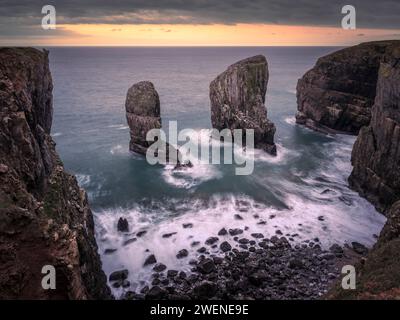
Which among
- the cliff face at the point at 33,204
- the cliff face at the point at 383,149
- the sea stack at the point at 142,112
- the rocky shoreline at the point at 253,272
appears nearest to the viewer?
the cliff face at the point at 33,204

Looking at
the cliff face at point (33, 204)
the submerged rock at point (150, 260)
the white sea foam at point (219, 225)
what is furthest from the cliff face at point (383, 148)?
the cliff face at point (33, 204)

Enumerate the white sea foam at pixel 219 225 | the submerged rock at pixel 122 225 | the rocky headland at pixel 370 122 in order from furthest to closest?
the submerged rock at pixel 122 225
the white sea foam at pixel 219 225
the rocky headland at pixel 370 122

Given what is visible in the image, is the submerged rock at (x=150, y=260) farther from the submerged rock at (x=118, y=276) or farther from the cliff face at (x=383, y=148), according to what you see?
the cliff face at (x=383, y=148)

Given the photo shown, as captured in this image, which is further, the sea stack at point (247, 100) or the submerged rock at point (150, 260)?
the sea stack at point (247, 100)

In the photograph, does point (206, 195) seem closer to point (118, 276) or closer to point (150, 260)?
point (150, 260)

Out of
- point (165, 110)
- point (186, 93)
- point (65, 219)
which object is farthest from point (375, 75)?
point (186, 93)

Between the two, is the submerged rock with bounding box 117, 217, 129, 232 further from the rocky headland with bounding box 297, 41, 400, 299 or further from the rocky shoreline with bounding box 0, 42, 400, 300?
the rocky headland with bounding box 297, 41, 400, 299

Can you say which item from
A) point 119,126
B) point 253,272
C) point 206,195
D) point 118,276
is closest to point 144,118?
point 206,195

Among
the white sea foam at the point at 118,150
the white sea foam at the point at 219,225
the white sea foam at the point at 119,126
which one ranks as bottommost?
the white sea foam at the point at 219,225
